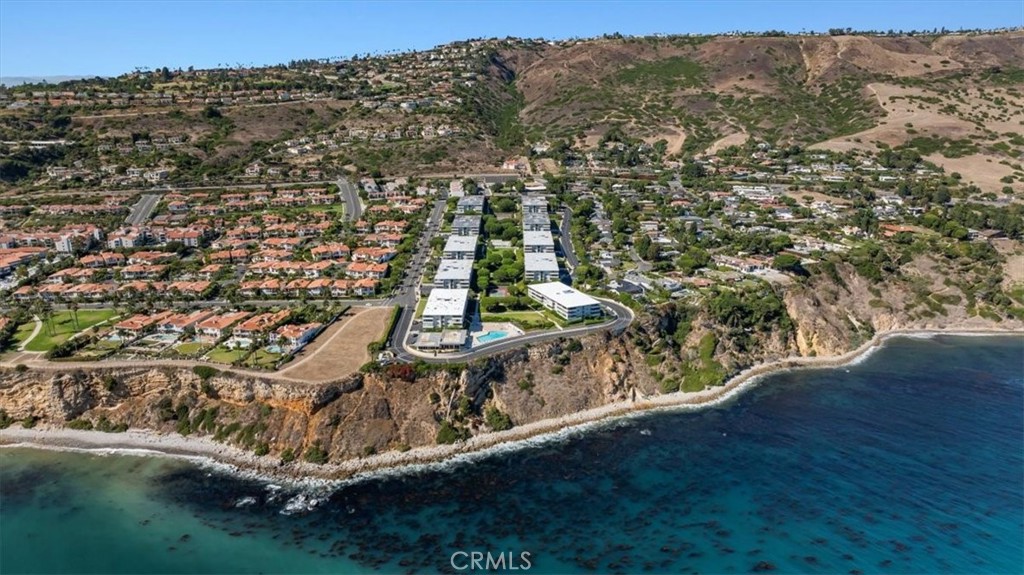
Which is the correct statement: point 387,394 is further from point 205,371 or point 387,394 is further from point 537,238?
point 537,238

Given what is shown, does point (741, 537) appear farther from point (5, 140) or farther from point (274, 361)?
point (5, 140)

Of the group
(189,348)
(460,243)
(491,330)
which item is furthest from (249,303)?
(491,330)

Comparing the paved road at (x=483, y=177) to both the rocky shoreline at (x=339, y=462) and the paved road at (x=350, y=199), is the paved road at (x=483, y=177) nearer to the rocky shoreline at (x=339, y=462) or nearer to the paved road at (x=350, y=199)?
the paved road at (x=350, y=199)

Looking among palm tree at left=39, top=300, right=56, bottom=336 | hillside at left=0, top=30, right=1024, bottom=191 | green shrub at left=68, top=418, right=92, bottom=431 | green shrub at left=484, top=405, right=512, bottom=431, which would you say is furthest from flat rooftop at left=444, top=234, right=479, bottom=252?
palm tree at left=39, top=300, right=56, bottom=336

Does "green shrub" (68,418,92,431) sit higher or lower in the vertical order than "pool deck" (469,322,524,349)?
lower

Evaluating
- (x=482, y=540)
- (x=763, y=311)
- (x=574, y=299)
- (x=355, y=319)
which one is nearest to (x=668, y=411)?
(x=574, y=299)

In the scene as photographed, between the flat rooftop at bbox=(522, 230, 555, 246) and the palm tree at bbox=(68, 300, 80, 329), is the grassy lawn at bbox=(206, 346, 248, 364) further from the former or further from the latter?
the flat rooftop at bbox=(522, 230, 555, 246)

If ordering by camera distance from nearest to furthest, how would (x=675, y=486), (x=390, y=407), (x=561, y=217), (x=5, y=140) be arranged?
1. (x=675, y=486)
2. (x=390, y=407)
3. (x=561, y=217)
4. (x=5, y=140)
